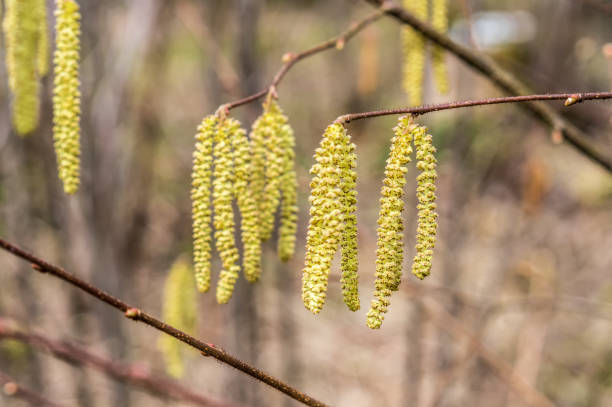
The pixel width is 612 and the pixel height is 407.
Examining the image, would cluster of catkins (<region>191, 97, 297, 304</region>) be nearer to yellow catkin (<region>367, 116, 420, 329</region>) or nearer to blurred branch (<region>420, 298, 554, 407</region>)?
yellow catkin (<region>367, 116, 420, 329</region>)

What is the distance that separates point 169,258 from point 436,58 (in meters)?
3.39

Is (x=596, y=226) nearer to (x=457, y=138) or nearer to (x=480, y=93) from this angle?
(x=480, y=93)

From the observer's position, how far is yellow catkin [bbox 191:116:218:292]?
75cm

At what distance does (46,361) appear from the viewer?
3.45 m

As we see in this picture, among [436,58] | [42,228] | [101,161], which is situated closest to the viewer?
[436,58]

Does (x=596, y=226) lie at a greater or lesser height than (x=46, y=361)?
greater

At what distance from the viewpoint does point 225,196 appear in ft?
2.50

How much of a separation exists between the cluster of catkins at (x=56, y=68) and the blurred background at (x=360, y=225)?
0.63 metres

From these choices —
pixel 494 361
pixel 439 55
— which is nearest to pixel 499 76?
pixel 439 55

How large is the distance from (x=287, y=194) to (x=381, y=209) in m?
0.19

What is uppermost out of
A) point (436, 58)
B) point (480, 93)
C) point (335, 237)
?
point (480, 93)

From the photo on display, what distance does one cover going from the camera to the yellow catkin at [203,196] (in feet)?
2.45

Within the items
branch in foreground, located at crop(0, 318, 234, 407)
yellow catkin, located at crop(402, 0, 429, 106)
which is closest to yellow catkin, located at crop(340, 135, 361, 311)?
yellow catkin, located at crop(402, 0, 429, 106)

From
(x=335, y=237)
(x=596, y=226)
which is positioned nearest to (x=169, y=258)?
(x=596, y=226)
